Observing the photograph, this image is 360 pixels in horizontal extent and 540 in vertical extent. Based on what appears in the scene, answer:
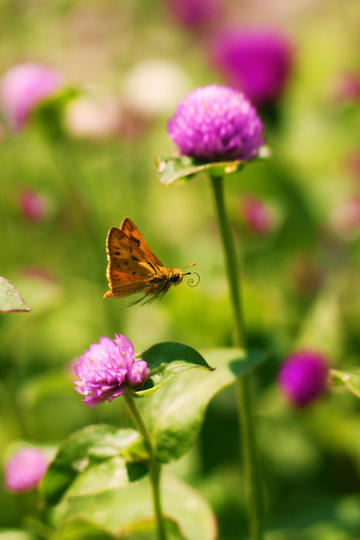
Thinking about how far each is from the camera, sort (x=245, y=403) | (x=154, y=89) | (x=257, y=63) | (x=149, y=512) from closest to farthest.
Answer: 1. (x=245, y=403)
2. (x=149, y=512)
3. (x=257, y=63)
4. (x=154, y=89)

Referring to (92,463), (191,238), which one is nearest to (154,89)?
(191,238)

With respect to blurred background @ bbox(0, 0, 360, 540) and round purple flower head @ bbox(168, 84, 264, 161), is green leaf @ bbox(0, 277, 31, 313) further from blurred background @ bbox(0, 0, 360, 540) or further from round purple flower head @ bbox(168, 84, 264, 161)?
blurred background @ bbox(0, 0, 360, 540)

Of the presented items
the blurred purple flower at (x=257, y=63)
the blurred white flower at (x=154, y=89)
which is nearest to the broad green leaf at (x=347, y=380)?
the blurred purple flower at (x=257, y=63)

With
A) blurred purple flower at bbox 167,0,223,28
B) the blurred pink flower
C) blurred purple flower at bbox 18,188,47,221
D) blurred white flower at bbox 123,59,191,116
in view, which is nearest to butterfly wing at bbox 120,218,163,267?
blurred purple flower at bbox 18,188,47,221

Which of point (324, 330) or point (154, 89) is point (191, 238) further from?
point (324, 330)

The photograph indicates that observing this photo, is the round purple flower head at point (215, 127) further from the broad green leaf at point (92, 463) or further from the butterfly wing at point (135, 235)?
the broad green leaf at point (92, 463)
